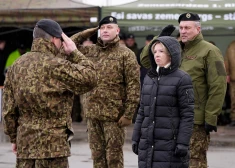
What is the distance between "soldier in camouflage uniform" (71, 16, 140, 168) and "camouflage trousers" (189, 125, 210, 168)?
858mm

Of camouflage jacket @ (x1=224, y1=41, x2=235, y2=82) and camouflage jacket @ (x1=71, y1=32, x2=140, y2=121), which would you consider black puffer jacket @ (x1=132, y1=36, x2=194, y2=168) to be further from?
camouflage jacket @ (x1=224, y1=41, x2=235, y2=82)

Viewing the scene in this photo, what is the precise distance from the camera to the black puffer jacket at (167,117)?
20.4ft

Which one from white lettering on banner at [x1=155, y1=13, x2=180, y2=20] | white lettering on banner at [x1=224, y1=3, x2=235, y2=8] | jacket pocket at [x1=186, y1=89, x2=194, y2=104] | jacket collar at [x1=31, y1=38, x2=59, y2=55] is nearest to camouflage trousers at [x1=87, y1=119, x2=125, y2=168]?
jacket pocket at [x1=186, y1=89, x2=194, y2=104]

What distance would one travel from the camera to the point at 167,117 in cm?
627

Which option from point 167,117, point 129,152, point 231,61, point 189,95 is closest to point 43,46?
point 167,117

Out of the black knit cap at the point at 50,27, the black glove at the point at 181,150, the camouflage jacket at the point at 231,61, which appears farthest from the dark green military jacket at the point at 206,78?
the camouflage jacket at the point at 231,61

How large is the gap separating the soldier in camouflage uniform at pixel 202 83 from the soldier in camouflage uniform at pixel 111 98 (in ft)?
2.52

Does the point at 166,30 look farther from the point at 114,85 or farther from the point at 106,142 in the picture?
the point at 106,142

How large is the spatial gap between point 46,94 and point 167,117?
4.08 ft

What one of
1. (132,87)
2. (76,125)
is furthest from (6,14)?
(132,87)

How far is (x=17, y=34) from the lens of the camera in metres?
17.9

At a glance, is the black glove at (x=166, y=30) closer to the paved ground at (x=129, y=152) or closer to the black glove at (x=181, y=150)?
the black glove at (x=181, y=150)

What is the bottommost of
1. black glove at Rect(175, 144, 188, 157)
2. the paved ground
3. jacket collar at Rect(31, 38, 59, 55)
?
the paved ground

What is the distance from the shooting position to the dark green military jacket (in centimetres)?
728
